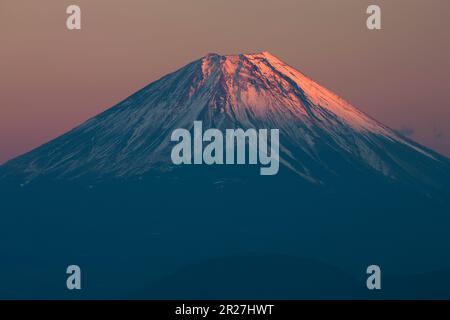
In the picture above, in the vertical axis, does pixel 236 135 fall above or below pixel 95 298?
above

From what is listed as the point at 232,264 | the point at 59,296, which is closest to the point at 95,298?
the point at 59,296
